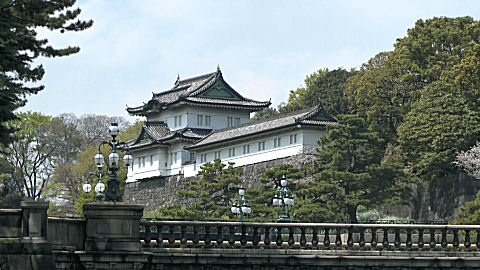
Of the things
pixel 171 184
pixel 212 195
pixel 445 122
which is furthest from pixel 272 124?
pixel 445 122

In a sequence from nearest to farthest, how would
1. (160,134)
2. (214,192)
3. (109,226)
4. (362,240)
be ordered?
(109,226)
(362,240)
(214,192)
(160,134)

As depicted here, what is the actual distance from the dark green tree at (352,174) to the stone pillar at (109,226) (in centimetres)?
4315

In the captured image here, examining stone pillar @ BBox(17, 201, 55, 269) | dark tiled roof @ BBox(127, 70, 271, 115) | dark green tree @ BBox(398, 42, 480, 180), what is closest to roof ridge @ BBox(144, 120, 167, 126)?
dark tiled roof @ BBox(127, 70, 271, 115)

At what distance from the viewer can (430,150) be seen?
8125 cm

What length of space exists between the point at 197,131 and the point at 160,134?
4.32 meters

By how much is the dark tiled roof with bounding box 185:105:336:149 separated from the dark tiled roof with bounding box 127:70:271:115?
631cm

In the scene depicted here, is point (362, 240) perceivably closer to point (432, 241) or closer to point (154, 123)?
point (432, 241)

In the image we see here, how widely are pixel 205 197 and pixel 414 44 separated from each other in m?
19.2

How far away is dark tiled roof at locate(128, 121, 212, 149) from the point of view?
104125 millimetres

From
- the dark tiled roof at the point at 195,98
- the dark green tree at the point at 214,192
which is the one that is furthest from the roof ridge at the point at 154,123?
the dark green tree at the point at 214,192

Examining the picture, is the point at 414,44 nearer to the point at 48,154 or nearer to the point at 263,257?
the point at 48,154

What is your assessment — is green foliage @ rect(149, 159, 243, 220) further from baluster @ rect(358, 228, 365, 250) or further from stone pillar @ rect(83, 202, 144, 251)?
Answer: stone pillar @ rect(83, 202, 144, 251)

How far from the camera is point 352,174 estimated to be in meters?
75.3

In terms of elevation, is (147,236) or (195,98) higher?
(195,98)
